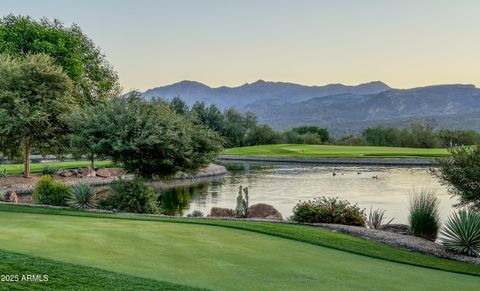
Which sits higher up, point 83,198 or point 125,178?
point 83,198

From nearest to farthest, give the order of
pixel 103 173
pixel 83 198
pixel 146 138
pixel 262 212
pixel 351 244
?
pixel 351 244 < pixel 83 198 < pixel 262 212 < pixel 146 138 < pixel 103 173

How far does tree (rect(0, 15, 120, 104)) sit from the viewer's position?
36.3 metres

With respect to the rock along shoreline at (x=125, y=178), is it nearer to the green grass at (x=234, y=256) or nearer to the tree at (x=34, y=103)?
the tree at (x=34, y=103)

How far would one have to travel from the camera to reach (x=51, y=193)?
19016 millimetres

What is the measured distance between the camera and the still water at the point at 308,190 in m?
23.7

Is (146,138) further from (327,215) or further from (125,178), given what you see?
(125,178)

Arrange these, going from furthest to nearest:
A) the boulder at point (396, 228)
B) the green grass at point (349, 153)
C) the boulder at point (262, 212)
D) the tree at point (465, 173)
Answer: the green grass at point (349, 153), the boulder at point (262, 212), the boulder at point (396, 228), the tree at point (465, 173)

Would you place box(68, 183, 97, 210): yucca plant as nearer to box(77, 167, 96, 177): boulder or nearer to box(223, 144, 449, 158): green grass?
box(77, 167, 96, 177): boulder

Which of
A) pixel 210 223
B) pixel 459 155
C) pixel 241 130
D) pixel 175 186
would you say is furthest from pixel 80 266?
pixel 241 130

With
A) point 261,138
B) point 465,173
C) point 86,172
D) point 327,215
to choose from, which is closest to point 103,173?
point 86,172

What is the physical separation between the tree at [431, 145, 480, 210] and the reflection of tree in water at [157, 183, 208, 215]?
1104 cm

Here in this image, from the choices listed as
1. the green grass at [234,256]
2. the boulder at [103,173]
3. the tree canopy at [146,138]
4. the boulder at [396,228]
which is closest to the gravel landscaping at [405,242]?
the green grass at [234,256]

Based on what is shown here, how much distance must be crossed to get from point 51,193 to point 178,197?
908cm

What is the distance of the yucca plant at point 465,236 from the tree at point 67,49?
2598 centimetres
